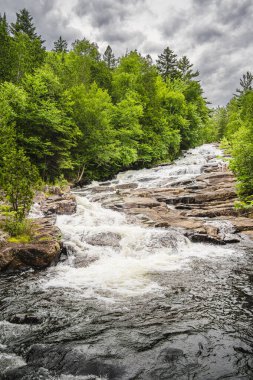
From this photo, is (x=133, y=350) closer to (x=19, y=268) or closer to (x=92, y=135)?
(x=19, y=268)

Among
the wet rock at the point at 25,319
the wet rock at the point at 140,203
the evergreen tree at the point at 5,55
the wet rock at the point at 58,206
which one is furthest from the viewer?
the evergreen tree at the point at 5,55

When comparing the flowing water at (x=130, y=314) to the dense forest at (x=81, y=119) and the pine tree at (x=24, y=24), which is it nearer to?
the dense forest at (x=81, y=119)

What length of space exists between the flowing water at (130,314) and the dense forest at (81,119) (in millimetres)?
3593

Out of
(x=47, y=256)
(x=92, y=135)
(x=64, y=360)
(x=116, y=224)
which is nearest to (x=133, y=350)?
(x=64, y=360)

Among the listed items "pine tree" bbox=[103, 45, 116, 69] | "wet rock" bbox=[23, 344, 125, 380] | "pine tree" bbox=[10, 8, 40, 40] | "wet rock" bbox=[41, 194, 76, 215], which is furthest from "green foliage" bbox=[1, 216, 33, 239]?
"pine tree" bbox=[103, 45, 116, 69]

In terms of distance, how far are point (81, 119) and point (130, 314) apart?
2266cm

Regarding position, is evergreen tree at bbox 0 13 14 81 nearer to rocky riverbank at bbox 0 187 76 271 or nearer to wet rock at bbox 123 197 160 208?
wet rock at bbox 123 197 160 208

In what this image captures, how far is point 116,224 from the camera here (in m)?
13.8

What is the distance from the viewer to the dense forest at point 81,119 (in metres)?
12.1

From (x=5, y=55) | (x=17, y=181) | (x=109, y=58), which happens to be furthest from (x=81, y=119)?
(x=109, y=58)

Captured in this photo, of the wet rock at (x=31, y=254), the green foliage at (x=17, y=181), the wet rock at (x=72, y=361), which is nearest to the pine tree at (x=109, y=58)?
the green foliage at (x=17, y=181)

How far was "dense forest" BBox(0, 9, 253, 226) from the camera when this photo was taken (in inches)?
476

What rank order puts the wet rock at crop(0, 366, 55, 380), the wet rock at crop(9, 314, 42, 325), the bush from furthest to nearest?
the bush → the wet rock at crop(9, 314, 42, 325) → the wet rock at crop(0, 366, 55, 380)

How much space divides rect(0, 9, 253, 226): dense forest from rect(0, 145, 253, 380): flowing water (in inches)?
141
